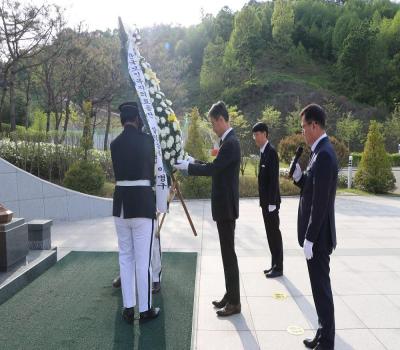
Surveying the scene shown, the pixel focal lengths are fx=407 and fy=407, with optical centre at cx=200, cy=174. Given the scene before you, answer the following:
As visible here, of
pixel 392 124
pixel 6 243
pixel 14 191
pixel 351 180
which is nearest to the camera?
pixel 6 243

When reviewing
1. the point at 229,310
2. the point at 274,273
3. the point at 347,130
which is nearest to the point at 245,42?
the point at 347,130

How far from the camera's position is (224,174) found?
3264 millimetres

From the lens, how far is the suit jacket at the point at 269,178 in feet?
14.1

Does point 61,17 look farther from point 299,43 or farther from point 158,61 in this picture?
point 299,43

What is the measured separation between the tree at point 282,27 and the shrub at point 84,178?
5750cm

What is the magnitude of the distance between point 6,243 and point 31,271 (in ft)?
1.38

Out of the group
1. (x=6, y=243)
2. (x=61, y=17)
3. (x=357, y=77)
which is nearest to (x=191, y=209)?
(x=6, y=243)

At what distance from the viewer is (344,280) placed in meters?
4.21

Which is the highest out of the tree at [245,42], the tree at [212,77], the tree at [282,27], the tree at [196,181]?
the tree at [282,27]

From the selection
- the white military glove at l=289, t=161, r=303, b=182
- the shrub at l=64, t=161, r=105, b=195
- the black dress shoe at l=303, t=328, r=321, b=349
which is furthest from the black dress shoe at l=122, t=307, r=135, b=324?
the shrub at l=64, t=161, r=105, b=195

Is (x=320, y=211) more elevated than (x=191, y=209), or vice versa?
(x=320, y=211)

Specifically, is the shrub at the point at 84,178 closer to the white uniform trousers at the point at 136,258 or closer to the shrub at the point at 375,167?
the white uniform trousers at the point at 136,258

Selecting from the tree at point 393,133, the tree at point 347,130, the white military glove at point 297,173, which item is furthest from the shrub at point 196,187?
the tree at point 393,133

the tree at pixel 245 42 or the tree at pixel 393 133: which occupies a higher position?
the tree at pixel 245 42
